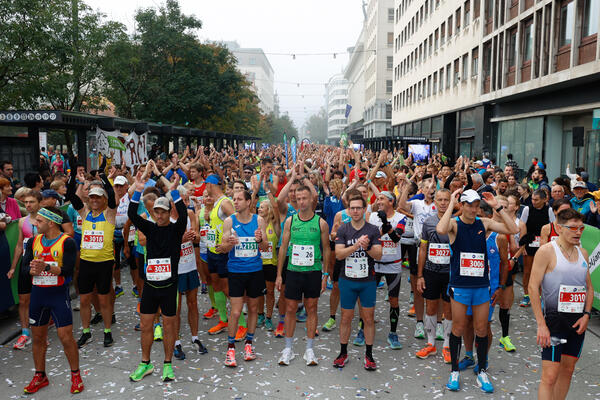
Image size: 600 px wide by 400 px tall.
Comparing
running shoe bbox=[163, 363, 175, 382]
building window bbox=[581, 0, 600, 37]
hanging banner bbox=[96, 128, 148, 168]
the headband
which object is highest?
building window bbox=[581, 0, 600, 37]

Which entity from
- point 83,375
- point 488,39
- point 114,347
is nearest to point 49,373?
point 83,375

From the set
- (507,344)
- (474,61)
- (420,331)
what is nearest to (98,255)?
(420,331)

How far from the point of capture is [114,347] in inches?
248

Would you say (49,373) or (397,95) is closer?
(49,373)

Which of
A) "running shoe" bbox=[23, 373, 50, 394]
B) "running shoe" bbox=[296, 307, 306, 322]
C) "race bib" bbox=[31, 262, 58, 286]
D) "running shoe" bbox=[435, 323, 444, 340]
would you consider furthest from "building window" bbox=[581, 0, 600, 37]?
"running shoe" bbox=[23, 373, 50, 394]

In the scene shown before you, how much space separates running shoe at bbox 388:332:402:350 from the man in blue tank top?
1122 mm

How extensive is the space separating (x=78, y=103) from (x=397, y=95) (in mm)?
44335

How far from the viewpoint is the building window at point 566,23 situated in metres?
18.3

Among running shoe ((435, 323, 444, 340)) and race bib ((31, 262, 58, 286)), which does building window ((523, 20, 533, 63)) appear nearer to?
running shoe ((435, 323, 444, 340))

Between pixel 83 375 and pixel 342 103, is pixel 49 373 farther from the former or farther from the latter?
pixel 342 103

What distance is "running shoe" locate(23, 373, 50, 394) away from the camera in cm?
505

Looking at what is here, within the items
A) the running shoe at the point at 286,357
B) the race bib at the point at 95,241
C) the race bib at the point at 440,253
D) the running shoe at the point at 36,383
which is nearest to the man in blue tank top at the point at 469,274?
the race bib at the point at 440,253

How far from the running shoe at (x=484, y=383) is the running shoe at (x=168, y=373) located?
3.27 m

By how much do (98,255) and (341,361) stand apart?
3285mm
